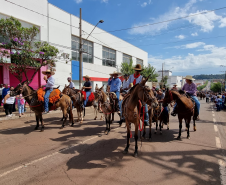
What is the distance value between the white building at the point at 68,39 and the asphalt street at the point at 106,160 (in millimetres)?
11929

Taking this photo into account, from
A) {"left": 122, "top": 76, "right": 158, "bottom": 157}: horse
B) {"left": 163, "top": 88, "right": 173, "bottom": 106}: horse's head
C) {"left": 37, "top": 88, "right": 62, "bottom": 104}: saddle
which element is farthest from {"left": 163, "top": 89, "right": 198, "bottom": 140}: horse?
{"left": 37, "top": 88, "right": 62, "bottom": 104}: saddle

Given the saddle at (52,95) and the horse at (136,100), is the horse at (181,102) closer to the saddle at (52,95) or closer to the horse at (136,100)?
the horse at (136,100)

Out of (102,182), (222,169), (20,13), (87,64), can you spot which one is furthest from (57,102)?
(87,64)

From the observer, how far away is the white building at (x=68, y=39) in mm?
15008

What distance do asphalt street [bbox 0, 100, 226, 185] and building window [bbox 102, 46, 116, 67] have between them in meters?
21.0

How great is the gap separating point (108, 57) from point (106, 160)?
24.3 m

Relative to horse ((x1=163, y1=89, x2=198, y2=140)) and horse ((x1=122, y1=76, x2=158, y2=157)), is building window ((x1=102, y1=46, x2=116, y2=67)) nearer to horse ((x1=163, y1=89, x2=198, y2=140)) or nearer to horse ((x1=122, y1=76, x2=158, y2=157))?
horse ((x1=163, y1=89, x2=198, y2=140))

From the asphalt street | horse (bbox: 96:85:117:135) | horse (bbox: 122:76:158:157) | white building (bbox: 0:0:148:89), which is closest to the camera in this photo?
the asphalt street

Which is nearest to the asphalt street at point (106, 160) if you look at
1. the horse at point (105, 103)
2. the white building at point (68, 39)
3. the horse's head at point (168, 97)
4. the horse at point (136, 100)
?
the horse at point (136, 100)

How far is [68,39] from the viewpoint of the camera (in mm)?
19531

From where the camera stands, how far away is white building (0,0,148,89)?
15.0 m

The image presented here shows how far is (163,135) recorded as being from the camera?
6.70 m

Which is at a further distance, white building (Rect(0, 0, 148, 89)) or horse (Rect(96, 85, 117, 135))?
white building (Rect(0, 0, 148, 89))

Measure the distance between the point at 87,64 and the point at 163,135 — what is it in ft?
59.6
